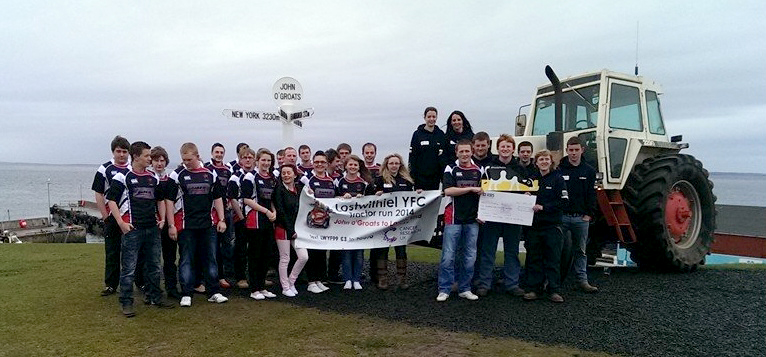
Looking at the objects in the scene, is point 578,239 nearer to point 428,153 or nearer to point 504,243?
point 504,243

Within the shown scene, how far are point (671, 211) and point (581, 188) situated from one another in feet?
7.35

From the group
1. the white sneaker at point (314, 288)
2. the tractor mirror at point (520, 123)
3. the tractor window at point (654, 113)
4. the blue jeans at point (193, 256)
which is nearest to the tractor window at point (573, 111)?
the tractor mirror at point (520, 123)

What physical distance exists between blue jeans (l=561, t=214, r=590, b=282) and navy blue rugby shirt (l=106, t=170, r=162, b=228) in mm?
4917

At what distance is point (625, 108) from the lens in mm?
7602

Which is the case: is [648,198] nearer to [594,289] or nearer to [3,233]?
[594,289]

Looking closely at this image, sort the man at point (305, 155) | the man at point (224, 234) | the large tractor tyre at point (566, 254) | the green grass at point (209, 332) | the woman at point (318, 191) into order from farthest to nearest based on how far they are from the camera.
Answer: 1. the man at point (305, 155)
2. the man at point (224, 234)
3. the woman at point (318, 191)
4. the large tractor tyre at point (566, 254)
5. the green grass at point (209, 332)

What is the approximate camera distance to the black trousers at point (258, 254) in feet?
20.1

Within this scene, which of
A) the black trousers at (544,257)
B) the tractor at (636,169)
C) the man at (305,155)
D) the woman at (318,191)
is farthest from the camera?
the man at (305,155)

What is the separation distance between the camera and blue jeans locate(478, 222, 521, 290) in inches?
246

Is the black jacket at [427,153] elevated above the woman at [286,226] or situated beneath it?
elevated above

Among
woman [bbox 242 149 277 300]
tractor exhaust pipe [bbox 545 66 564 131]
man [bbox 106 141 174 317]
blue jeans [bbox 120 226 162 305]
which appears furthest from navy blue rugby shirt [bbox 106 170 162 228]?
tractor exhaust pipe [bbox 545 66 564 131]

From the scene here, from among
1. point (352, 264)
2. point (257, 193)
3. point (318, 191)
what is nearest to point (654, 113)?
point (352, 264)

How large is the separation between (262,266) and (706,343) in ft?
15.6

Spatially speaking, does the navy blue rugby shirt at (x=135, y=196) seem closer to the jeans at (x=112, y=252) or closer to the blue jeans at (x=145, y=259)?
the blue jeans at (x=145, y=259)
